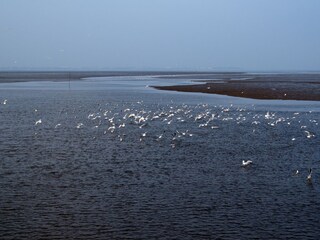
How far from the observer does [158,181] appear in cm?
1591

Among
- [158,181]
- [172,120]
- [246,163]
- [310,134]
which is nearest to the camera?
[158,181]

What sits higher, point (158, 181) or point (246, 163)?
point (246, 163)

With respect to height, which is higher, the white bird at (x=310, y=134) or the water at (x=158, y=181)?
the white bird at (x=310, y=134)

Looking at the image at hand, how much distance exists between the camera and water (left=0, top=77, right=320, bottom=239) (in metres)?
11.8

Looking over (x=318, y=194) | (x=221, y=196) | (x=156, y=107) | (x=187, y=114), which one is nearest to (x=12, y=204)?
(x=221, y=196)

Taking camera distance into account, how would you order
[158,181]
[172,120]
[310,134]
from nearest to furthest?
[158,181] → [310,134] → [172,120]

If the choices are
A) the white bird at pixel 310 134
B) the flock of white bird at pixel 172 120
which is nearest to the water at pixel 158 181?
the flock of white bird at pixel 172 120

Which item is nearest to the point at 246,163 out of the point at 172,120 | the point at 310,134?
the point at 310,134

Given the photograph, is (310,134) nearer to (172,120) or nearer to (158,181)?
(172,120)

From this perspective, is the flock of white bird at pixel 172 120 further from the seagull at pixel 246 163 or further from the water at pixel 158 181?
the seagull at pixel 246 163

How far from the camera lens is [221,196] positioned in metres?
14.3

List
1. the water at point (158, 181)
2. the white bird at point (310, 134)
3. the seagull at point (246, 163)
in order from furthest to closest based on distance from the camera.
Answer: the white bird at point (310, 134), the seagull at point (246, 163), the water at point (158, 181)

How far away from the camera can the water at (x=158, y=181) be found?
11.8 m

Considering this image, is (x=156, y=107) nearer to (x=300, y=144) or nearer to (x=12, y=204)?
(x=300, y=144)
